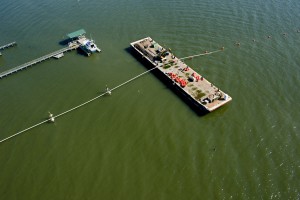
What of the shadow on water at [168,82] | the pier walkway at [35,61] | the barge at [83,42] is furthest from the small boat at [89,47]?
the shadow on water at [168,82]

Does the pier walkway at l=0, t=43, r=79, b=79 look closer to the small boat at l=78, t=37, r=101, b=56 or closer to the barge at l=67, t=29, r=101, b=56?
the barge at l=67, t=29, r=101, b=56

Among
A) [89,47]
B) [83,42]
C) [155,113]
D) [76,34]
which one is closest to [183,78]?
[155,113]

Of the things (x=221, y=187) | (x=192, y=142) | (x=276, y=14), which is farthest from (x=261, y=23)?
(x=221, y=187)

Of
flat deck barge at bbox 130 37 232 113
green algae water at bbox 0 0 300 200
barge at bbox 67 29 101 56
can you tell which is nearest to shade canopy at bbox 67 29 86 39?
barge at bbox 67 29 101 56

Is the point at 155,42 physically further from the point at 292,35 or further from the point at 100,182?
the point at 100,182

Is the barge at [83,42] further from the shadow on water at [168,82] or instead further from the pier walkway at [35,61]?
the shadow on water at [168,82]

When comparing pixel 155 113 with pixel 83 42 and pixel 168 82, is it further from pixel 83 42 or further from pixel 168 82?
pixel 83 42
